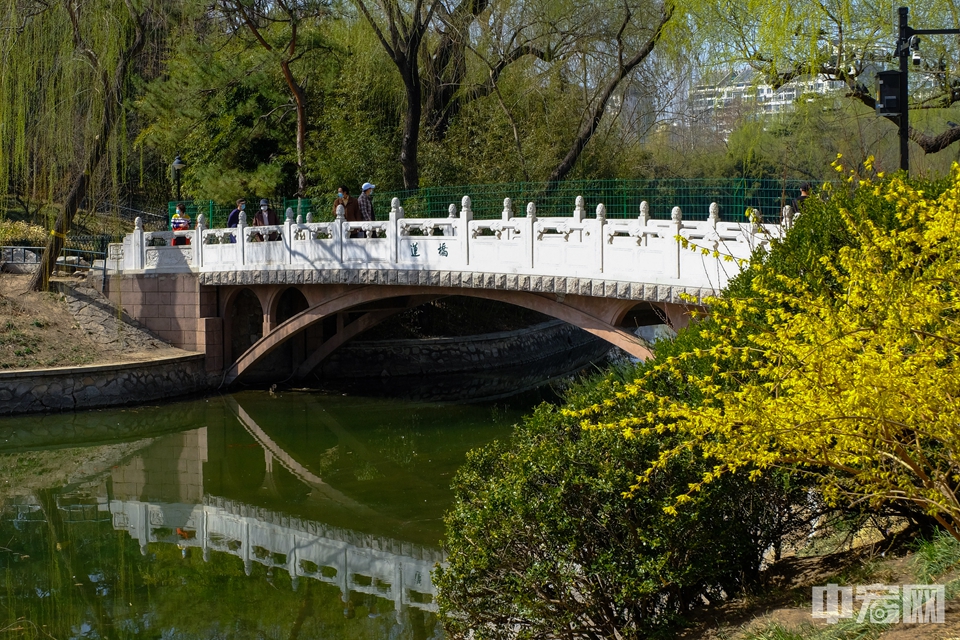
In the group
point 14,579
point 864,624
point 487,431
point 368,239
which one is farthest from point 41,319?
point 864,624

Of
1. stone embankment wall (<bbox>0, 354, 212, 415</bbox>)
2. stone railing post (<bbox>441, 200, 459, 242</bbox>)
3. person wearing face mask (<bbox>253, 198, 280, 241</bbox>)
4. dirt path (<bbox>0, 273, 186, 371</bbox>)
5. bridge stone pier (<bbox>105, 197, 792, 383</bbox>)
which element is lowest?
stone embankment wall (<bbox>0, 354, 212, 415</bbox>)

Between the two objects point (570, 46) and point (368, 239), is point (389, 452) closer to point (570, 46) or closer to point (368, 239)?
point (368, 239)

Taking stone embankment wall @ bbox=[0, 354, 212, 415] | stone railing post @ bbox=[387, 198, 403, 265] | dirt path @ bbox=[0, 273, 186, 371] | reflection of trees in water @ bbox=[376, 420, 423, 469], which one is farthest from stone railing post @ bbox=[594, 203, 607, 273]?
dirt path @ bbox=[0, 273, 186, 371]

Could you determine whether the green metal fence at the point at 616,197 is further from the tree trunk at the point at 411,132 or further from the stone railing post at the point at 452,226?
the stone railing post at the point at 452,226

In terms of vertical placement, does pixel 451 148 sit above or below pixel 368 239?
above

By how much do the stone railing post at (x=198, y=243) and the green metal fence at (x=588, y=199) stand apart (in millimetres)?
1715

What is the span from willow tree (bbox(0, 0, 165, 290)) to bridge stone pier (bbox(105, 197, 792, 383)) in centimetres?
206

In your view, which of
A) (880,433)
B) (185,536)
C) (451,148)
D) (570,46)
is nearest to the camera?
(880,433)

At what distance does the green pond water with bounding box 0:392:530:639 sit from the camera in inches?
335

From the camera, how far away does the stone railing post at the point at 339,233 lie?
16094 mm

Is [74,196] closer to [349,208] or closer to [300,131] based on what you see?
[300,131]

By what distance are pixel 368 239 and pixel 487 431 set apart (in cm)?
327

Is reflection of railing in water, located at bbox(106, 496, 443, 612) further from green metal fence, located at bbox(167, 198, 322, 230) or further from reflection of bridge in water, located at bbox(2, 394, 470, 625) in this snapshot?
green metal fence, located at bbox(167, 198, 322, 230)

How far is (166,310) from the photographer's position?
61.3 ft
